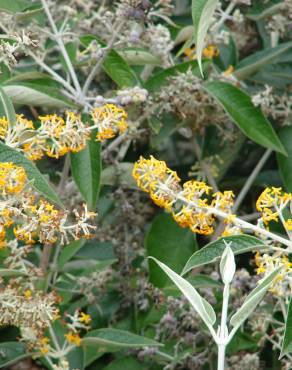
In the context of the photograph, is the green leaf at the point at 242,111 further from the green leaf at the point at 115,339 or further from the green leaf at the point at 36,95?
the green leaf at the point at 115,339

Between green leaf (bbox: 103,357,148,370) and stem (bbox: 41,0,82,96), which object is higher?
stem (bbox: 41,0,82,96)

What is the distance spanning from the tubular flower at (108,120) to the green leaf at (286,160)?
54 centimetres

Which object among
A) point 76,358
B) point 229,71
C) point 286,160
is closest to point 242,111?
point 286,160

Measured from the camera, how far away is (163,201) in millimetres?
1545

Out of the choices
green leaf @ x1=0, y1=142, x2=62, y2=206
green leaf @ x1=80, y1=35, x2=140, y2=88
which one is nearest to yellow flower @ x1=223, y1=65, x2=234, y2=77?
green leaf @ x1=80, y1=35, x2=140, y2=88

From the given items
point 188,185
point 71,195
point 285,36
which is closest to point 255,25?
point 285,36

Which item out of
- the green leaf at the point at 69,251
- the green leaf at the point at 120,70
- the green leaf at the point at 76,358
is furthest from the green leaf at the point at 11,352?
the green leaf at the point at 120,70

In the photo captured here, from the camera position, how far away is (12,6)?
1.99 metres

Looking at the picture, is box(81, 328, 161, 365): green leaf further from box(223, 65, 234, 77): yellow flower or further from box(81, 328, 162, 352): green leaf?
box(223, 65, 234, 77): yellow flower

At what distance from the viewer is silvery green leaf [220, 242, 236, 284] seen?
4.61 feet

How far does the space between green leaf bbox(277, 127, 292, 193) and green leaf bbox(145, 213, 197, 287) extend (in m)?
0.27

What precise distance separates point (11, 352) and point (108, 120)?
1.91 feet

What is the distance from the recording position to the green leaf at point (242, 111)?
2.05 m

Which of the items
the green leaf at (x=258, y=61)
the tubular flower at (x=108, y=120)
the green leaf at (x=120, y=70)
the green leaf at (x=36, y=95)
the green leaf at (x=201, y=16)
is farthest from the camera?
the green leaf at (x=258, y=61)
